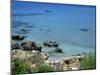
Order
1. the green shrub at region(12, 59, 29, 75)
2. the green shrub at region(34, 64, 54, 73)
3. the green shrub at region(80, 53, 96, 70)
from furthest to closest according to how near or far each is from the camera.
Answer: the green shrub at region(80, 53, 96, 70) → the green shrub at region(34, 64, 54, 73) → the green shrub at region(12, 59, 29, 75)

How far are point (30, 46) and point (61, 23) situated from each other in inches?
17.4

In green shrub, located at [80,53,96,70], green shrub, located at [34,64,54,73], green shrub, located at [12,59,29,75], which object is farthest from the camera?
green shrub, located at [80,53,96,70]

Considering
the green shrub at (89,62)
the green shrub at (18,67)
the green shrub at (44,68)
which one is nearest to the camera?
the green shrub at (18,67)

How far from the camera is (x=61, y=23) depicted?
8.68 feet

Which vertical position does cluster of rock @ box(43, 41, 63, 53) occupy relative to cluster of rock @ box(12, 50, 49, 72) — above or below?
above

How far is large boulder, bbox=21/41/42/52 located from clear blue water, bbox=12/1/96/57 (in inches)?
1.7

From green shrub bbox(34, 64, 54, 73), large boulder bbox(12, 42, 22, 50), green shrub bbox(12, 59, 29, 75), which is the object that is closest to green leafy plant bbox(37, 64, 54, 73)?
green shrub bbox(34, 64, 54, 73)

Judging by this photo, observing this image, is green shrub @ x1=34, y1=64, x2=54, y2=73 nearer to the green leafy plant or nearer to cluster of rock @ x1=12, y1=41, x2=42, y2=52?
the green leafy plant

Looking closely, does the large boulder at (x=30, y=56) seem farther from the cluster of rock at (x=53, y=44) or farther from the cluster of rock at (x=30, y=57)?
the cluster of rock at (x=53, y=44)

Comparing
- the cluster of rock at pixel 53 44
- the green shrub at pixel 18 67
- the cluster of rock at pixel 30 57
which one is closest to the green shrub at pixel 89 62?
the cluster of rock at pixel 53 44

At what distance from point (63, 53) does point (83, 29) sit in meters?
0.37

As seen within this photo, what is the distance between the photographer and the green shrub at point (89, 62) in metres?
2.73

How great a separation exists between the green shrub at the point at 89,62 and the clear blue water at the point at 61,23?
0.08 metres

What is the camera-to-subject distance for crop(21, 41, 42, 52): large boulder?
8.13ft
